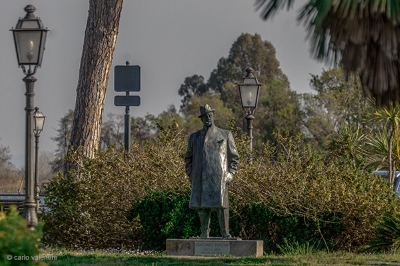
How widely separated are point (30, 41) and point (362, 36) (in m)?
5.11

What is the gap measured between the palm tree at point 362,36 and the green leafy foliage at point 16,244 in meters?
4.01

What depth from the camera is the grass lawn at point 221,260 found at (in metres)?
13.5

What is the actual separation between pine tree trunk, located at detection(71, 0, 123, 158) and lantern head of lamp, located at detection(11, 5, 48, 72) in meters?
7.31

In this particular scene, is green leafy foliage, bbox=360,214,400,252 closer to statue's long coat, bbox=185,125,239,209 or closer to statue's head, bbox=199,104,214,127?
statue's long coat, bbox=185,125,239,209

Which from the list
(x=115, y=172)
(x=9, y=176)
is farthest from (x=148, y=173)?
(x=9, y=176)

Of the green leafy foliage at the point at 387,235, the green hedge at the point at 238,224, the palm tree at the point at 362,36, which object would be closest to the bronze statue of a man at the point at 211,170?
the green hedge at the point at 238,224

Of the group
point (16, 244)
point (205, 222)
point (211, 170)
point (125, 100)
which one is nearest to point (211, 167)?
point (211, 170)

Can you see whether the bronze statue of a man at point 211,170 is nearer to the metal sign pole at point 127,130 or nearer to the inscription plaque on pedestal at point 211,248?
the inscription plaque on pedestal at point 211,248

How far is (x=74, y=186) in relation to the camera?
18.0m

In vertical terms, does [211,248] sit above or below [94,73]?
below

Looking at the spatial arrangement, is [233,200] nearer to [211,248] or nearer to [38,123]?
[211,248]

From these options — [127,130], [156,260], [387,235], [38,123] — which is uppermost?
[38,123]

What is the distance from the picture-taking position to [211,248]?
14.9 metres

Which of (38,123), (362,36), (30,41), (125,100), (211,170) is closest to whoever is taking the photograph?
(362,36)
